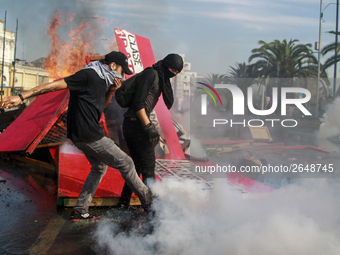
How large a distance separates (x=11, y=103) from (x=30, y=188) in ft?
6.61

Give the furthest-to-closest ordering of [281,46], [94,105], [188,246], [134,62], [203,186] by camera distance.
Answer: [281,46] → [134,62] → [203,186] → [94,105] → [188,246]

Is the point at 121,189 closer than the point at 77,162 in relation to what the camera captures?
Yes

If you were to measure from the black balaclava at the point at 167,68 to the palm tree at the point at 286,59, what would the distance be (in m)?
23.3

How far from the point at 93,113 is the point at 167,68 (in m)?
0.86

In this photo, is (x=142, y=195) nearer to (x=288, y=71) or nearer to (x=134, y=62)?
(x=134, y=62)

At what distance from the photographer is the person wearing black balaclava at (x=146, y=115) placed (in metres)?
2.75

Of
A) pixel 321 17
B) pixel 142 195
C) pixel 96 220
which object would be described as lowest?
pixel 96 220

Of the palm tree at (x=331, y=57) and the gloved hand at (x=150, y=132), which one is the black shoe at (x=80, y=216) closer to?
the gloved hand at (x=150, y=132)

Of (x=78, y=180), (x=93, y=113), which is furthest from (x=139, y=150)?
(x=78, y=180)

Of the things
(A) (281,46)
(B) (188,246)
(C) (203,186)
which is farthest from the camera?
(A) (281,46)

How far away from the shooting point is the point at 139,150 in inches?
115

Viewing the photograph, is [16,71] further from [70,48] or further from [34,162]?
[34,162]

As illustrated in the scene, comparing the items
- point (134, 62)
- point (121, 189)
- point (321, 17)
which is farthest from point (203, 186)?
point (321, 17)

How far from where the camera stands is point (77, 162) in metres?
4.09
